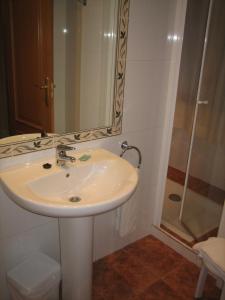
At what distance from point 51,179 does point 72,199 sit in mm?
158

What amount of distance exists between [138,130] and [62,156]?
66 cm

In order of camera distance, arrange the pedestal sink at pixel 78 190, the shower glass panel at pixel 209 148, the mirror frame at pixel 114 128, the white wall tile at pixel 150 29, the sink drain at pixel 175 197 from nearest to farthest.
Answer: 1. the pedestal sink at pixel 78 190
2. the mirror frame at pixel 114 128
3. the white wall tile at pixel 150 29
4. the shower glass panel at pixel 209 148
5. the sink drain at pixel 175 197

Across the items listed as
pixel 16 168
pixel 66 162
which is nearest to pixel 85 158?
pixel 66 162

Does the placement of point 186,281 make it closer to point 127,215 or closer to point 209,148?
point 127,215

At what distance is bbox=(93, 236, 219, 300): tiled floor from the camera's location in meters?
1.77

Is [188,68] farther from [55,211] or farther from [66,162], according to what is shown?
[55,211]

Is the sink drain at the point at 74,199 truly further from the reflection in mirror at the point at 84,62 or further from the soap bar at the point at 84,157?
the reflection in mirror at the point at 84,62

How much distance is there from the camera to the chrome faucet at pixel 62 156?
137 cm

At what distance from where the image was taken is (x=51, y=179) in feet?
4.35

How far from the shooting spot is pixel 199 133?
7.28 feet

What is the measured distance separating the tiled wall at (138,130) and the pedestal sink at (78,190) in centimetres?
19

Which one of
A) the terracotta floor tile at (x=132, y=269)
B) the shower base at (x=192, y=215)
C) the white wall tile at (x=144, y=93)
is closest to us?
the white wall tile at (x=144, y=93)

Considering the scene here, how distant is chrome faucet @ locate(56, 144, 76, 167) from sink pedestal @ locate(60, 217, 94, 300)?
0.28 m

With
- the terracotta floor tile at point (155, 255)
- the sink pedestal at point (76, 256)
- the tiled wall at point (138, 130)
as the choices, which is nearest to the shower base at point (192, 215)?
the terracotta floor tile at point (155, 255)
